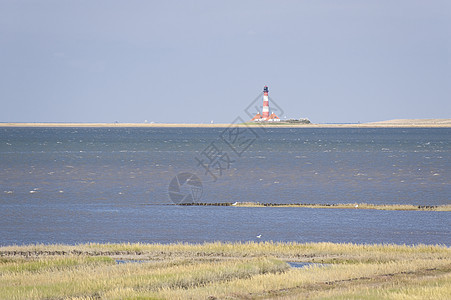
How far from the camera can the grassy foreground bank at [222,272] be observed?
15.5 metres

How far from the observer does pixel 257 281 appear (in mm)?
16812

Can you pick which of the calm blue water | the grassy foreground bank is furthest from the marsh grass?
the grassy foreground bank

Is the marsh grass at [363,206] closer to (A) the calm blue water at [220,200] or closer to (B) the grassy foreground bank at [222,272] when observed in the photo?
(A) the calm blue water at [220,200]

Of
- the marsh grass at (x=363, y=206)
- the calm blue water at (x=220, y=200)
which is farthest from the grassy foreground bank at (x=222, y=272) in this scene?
the marsh grass at (x=363, y=206)

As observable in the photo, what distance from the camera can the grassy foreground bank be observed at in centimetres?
1549

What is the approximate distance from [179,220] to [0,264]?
1302 cm

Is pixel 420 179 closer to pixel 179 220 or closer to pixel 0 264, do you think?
pixel 179 220

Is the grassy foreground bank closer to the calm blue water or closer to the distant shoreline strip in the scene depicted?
the calm blue water

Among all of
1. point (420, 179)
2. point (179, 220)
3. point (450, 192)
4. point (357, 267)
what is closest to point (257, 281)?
point (357, 267)

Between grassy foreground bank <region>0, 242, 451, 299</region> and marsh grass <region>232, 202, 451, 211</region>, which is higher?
grassy foreground bank <region>0, 242, 451, 299</region>

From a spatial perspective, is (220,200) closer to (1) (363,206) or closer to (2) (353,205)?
(2) (353,205)

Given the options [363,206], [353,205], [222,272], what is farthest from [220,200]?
[222,272]

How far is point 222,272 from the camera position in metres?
17.8

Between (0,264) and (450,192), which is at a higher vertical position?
(0,264)
